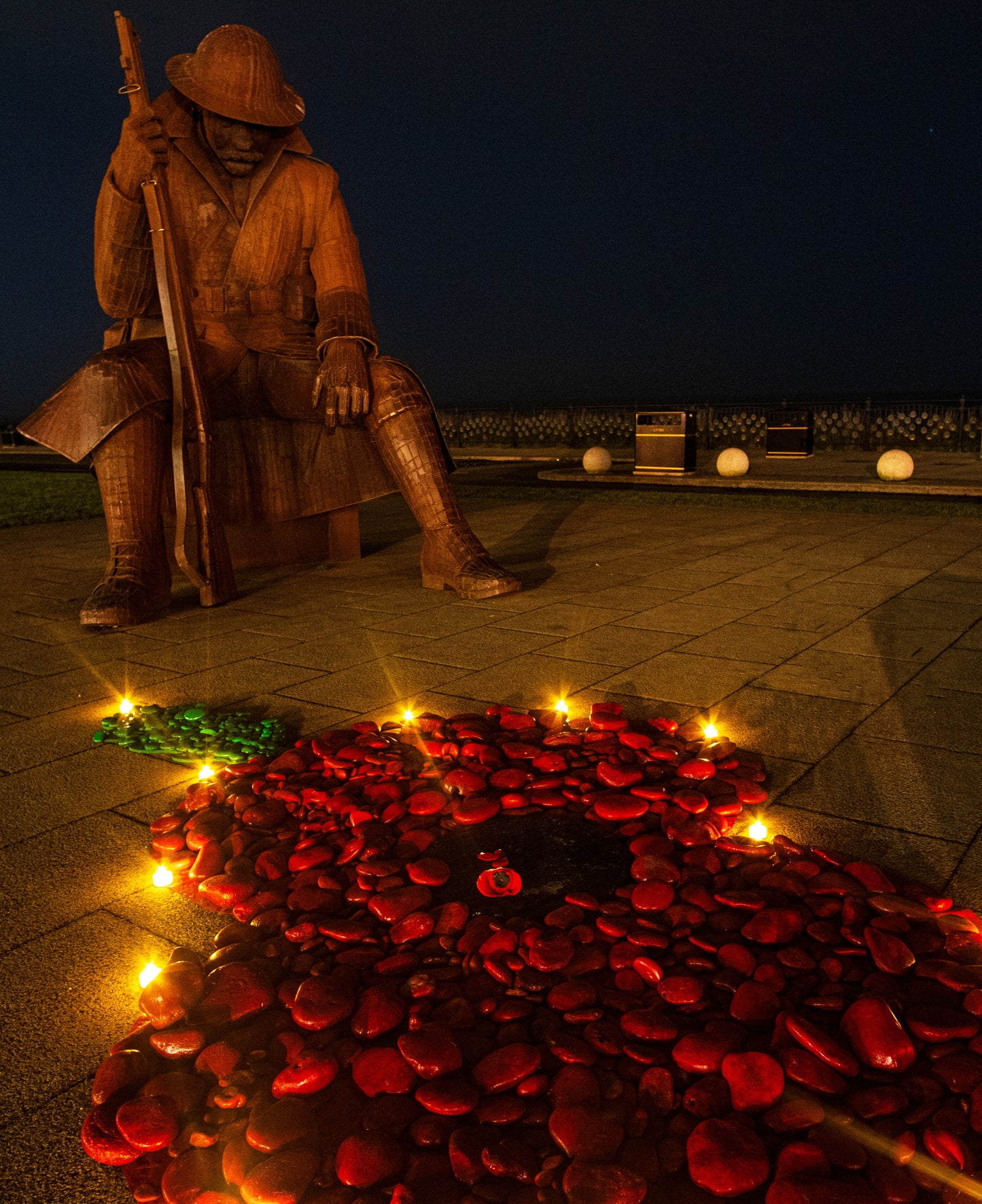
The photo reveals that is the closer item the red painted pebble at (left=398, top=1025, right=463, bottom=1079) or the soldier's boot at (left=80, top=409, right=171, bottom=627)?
the red painted pebble at (left=398, top=1025, right=463, bottom=1079)

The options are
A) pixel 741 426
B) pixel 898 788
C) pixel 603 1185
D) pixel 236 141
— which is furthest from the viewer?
pixel 741 426

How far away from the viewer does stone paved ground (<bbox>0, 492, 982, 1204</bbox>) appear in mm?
2031

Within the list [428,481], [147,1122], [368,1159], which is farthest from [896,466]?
[147,1122]

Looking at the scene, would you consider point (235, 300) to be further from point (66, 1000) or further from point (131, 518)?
point (66, 1000)

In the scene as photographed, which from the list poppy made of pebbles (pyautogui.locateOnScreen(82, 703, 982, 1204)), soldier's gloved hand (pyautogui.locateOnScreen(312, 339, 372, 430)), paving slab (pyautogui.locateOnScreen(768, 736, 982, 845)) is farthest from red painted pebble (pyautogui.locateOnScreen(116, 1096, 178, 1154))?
soldier's gloved hand (pyautogui.locateOnScreen(312, 339, 372, 430))

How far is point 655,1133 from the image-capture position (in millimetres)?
1555

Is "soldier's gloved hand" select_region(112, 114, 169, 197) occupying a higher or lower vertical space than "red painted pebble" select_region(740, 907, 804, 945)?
higher

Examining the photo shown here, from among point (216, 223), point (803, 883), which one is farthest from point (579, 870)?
point (216, 223)

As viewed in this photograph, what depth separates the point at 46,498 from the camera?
13.0 meters

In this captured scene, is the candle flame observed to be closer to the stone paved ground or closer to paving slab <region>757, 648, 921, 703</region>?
the stone paved ground

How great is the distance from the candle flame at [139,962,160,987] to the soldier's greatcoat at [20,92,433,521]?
12.4 ft

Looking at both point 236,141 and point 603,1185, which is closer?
point 603,1185

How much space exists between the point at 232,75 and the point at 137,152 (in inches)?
29.9

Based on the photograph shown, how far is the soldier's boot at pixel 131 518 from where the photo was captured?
505 centimetres
